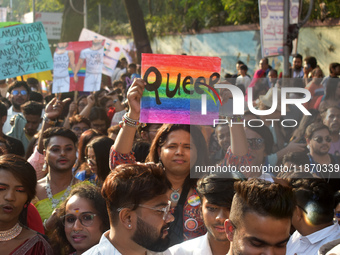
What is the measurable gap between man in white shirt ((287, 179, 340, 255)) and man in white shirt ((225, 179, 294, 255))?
1.00 metres

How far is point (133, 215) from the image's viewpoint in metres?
2.95

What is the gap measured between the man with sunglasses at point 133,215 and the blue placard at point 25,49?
201 inches

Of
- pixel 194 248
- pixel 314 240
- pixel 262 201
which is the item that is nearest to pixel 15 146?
pixel 194 248

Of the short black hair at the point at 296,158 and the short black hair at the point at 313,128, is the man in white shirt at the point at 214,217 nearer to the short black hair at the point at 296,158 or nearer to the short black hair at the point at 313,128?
the short black hair at the point at 296,158

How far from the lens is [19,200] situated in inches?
139

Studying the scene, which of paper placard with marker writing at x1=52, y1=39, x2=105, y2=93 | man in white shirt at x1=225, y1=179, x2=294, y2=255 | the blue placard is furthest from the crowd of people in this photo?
paper placard with marker writing at x1=52, y1=39, x2=105, y2=93

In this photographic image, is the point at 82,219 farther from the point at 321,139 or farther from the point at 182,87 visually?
the point at 321,139

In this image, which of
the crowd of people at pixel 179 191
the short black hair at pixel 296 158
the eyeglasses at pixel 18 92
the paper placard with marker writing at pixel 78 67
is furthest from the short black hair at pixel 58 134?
the eyeglasses at pixel 18 92

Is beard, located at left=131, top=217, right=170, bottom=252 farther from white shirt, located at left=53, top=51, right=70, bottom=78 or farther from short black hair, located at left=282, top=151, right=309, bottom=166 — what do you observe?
white shirt, located at left=53, top=51, right=70, bottom=78

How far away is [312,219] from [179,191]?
0.92 meters

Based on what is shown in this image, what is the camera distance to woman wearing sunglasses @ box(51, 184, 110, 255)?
3551mm

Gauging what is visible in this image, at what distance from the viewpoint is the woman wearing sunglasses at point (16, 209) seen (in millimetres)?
3416

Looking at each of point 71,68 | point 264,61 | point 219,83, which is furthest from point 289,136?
point 264,61

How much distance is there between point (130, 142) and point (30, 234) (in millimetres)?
878
